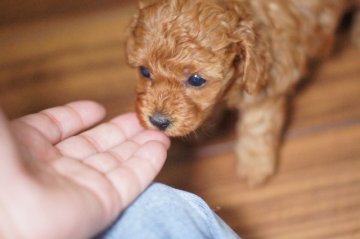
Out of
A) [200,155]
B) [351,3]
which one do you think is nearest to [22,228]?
[200,155]

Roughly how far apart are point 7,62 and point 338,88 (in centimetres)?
162

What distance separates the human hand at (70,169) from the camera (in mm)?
1222

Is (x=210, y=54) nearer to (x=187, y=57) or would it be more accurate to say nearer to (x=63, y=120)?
(x=187, y=57)

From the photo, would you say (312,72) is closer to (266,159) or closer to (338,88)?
(338,88)

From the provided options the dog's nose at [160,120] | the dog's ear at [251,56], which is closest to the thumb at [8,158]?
the dog's nose at [160,120]

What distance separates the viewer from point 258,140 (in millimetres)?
2252

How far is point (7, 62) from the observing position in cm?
266

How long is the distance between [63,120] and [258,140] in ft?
2.91

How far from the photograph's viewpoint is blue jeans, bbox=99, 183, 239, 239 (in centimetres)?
132

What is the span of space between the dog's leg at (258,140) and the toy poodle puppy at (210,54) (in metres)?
0.08

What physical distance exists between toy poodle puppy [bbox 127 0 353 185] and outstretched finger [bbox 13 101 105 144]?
0.17m

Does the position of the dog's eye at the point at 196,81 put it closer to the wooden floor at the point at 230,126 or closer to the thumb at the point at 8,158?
the wooden floor at the point at 230,126

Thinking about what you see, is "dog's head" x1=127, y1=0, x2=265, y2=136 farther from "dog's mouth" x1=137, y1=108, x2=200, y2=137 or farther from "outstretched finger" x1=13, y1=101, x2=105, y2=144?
"outstretched finger" x1=13, y1=101, x2=105, y2=144

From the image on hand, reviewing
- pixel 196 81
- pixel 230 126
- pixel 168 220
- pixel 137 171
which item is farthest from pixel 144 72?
pixel 230 126
